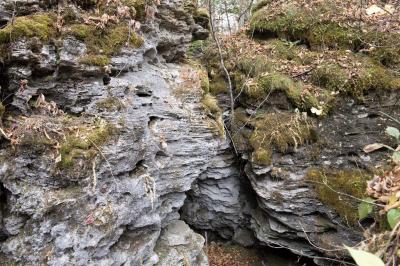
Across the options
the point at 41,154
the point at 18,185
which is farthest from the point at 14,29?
the point at 18,185

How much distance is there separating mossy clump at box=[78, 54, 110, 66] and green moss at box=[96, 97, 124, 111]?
51 cm

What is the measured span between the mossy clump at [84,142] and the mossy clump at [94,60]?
2.78 feet

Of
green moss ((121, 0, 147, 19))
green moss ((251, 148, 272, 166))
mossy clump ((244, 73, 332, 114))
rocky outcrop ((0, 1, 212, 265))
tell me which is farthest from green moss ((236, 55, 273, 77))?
green moss ((121, 0, 147, 19))

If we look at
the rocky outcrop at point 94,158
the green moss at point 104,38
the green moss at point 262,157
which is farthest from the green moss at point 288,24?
the green moss at point 104,38

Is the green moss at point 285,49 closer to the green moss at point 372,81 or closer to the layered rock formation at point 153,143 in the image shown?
the layered rock formation at point 153,143

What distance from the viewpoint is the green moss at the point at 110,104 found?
4680 mm

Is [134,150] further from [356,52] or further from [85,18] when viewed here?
[356,52]

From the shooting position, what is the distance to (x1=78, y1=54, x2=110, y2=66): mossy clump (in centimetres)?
459

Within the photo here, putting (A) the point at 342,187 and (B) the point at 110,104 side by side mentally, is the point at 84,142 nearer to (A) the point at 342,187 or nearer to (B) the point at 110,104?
(B) the point at 110,104

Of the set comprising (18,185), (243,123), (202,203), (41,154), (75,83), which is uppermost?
(75,83)

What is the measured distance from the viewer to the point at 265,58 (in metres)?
7.54

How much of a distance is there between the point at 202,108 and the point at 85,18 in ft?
8.20

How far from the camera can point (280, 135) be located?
651cm

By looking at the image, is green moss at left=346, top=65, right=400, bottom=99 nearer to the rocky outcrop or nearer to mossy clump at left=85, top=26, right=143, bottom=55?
the rocky outcrop
